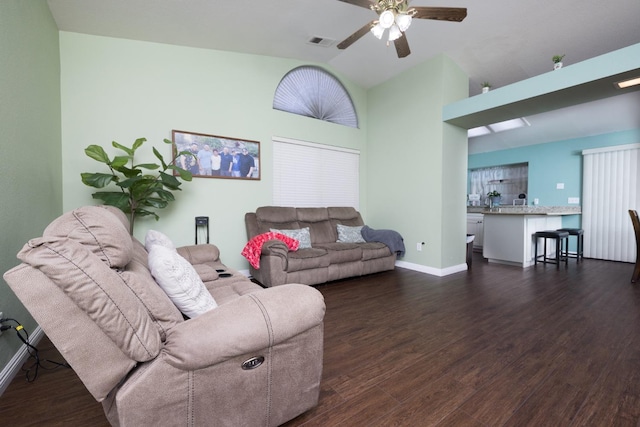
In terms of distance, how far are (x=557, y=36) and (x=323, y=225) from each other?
152 inches

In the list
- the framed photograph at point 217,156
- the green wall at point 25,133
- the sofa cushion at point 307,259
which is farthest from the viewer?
the framed photograph at point 217,156

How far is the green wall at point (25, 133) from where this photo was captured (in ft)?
5.32

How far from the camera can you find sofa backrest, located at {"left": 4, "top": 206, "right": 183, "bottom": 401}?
796mm

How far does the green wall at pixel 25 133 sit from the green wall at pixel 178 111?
0.26 meters

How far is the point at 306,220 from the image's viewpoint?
4.14m

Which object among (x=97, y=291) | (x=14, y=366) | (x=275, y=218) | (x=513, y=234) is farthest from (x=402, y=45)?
(x=14, y=366)

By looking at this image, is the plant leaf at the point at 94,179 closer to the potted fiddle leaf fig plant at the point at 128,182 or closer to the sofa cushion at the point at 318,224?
the potted fiddle leaf fig plant at the point at 128,182

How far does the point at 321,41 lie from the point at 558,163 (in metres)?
5.68

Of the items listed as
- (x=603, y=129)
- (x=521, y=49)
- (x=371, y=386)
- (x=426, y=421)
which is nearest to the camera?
(x=426, y=421)

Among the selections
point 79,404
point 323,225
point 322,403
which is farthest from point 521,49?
point 79,404

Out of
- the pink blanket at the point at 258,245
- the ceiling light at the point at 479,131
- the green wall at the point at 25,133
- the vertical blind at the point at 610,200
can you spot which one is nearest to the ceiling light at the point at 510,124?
the ceiling light at the point at 479,131

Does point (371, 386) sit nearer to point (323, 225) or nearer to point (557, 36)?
point (323, 225)

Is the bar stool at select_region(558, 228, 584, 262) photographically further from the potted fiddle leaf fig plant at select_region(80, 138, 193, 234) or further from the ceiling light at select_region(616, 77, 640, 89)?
the potted fiddle leaf fig plant at select_region(80, 138, 193, 234)

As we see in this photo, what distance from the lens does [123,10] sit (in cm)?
260
